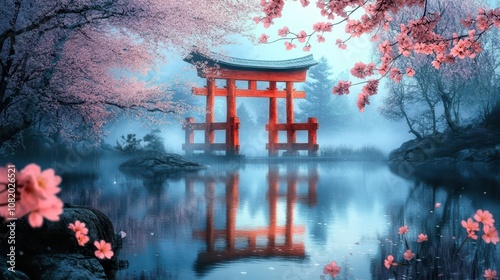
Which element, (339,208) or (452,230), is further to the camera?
(339,208)

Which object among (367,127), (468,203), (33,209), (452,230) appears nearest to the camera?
(33,209)

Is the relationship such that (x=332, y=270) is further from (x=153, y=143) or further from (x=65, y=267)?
(x=153, y=143)

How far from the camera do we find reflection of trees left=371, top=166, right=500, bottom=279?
5.07 m

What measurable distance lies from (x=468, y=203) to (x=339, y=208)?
8.75 ft

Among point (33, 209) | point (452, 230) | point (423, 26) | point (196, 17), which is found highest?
point (196, 17)

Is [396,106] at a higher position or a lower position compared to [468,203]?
higher

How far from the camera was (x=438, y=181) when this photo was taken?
15.3 metres

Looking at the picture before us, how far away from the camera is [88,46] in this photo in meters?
12.6

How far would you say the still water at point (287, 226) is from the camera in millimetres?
5152

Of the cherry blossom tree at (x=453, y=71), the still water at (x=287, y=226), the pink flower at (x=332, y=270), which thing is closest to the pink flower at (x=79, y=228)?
the still water at (x=287, y=226)

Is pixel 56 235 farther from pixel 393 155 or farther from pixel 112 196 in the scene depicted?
pixel 393 155

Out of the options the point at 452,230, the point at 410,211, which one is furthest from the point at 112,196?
the point at 452,230

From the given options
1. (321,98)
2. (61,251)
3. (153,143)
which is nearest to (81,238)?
(61,251)

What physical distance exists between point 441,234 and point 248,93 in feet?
58.7
